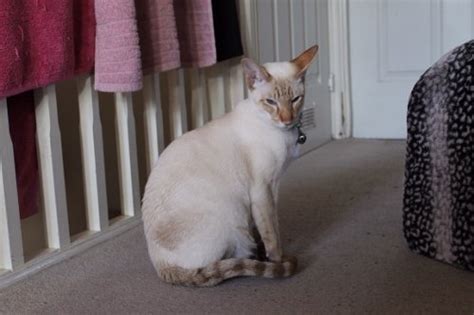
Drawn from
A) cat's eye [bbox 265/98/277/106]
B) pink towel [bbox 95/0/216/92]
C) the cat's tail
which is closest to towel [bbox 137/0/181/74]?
pink towel [bbox 95/0/216/92]

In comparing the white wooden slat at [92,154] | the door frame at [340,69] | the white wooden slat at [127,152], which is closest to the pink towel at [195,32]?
the white wooden slat at [127,152]

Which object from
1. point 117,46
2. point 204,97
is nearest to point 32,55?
point 117,46

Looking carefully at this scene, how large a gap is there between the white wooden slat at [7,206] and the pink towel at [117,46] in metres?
0.28

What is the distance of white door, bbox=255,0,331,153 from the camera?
2656mm

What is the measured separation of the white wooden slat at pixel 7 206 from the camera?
5.09 ft

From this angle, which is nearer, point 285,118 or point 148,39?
point 285,118

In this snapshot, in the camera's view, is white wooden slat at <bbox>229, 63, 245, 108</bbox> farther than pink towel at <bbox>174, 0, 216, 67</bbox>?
Yes

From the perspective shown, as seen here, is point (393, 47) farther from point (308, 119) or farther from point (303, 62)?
point (303, 62)

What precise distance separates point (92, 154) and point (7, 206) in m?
0.34

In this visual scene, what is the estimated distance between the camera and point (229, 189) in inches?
58.8

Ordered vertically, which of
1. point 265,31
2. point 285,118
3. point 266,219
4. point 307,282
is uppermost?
point 265,31

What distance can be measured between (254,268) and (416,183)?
44cm

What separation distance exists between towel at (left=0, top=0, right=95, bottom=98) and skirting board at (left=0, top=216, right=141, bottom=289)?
441 mm

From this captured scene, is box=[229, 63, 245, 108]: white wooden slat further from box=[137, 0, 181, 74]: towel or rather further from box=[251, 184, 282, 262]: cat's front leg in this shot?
box=[251, 184, 282, 262]: cat's front leg
